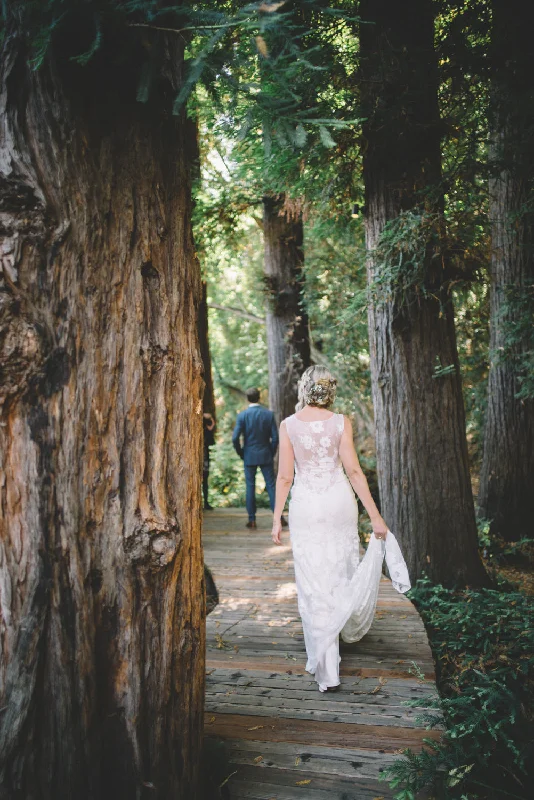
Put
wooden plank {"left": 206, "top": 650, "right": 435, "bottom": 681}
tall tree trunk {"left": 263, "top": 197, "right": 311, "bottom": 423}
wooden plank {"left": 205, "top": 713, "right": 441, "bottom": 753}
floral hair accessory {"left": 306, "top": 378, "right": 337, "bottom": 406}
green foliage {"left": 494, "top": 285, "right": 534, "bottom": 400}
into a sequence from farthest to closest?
tall tree trunk {"left": 263, "top": 197, "right": 311, "bottom": 423} → green foliage {"left": 494, "top": 285, "right": 534, "bottom": 400} → floral hair accessory {"left": 306, "top": 378, "right": 337, "bottom": 406} → wooden plank {"left": 206, "top": 650, "right": 435, "bottom": 681} → wooden plank {"left": 205, "top": 713, "right": 441, "bottom": 753}

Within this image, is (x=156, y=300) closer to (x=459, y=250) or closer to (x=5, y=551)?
(x=5, y=551)

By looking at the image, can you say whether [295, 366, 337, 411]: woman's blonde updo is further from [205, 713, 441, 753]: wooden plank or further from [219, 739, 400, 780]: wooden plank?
[219, 739, 400, 780]: wooden plank

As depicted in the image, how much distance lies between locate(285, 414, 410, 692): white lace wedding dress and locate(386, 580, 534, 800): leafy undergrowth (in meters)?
0.97

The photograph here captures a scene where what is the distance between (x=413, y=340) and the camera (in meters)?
5.90

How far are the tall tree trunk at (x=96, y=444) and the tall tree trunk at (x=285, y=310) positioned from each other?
8.79 metres

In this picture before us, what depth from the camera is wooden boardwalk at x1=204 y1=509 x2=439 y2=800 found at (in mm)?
3078

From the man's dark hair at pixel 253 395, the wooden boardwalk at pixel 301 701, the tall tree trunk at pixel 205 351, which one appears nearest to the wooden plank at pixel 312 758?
the wooden boardwalk at pixel 301 701

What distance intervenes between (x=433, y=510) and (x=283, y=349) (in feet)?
20.9

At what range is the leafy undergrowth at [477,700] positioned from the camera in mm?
2852

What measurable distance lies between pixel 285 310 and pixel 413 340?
6062 millimetres

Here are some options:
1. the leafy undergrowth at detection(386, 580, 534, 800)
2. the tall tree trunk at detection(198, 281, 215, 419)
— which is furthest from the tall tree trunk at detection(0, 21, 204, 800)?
the tall tree trunk at detection(198, 281, 215, 419)

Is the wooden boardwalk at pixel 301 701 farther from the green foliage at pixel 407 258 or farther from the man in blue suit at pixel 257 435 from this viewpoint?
the green foliage at pixel 407 258

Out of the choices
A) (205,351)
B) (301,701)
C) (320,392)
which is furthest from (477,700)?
(205,351)

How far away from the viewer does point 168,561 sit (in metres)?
2.61
